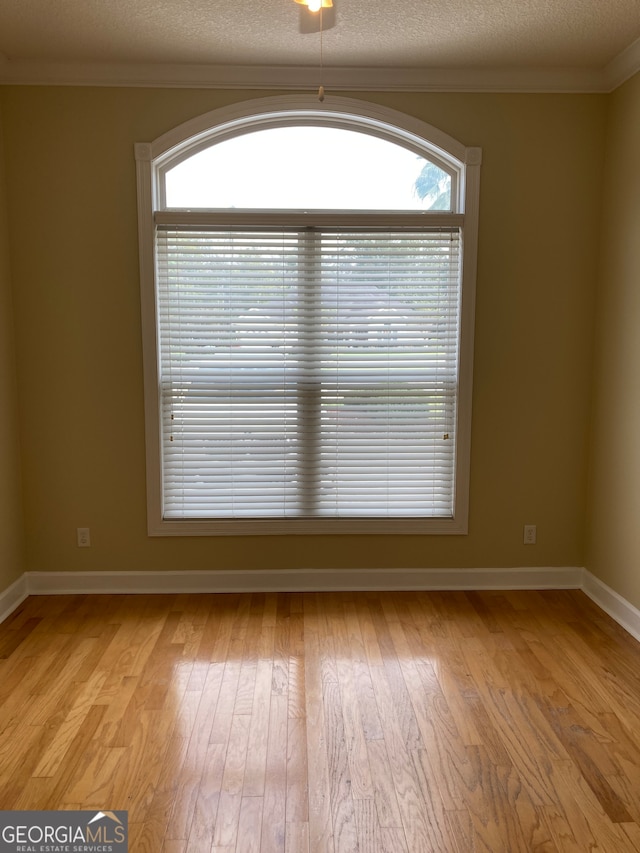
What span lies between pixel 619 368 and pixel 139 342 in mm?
2697

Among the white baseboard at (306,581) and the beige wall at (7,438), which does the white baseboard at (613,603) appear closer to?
the white baseboard at (306,581)

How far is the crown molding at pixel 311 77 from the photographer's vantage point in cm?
343

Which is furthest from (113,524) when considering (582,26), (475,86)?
(582,26)

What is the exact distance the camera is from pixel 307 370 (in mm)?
3746

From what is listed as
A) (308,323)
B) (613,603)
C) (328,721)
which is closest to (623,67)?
(308,323)

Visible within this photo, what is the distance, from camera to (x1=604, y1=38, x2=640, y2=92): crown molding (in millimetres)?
3201

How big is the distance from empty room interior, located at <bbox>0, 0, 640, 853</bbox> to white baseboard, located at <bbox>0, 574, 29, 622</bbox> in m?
0.02

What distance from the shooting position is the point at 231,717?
8.46 feet

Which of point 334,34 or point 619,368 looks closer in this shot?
point 334,34
